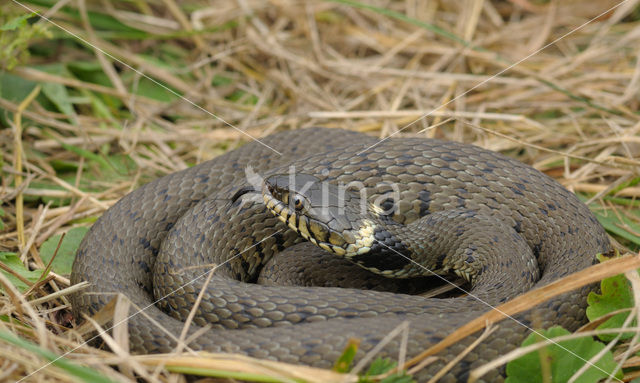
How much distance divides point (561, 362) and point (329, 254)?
68.4 inches

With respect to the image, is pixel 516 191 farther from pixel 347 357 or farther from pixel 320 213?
pixel 347 357

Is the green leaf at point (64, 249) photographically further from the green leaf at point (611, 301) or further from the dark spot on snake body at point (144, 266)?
the green leaf at point (611, 301)

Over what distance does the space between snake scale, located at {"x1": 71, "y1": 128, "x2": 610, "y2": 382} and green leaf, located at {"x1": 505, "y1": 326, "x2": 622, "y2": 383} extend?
14 centimetres

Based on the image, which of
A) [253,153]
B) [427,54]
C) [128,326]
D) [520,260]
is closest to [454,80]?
[427,54]

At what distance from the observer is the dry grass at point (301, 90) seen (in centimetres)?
478

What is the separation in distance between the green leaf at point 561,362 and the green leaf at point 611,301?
24cm

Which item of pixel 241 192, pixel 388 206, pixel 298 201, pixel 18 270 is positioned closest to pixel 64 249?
pixel 18 270

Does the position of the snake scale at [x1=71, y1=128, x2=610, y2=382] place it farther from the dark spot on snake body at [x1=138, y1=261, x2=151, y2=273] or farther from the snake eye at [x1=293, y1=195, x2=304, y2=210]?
the snake eye at [x1=293, y1=195, x2=304, y2=210]

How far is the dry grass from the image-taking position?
4.78 metres

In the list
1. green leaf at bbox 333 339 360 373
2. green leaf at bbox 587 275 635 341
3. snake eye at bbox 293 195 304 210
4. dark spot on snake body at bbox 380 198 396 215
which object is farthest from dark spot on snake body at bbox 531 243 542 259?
green leaf at bbox 333 339 360 373

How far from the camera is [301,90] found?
6215mm

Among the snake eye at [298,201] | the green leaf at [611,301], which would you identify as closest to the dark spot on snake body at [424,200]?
the snake eye at [298,201]

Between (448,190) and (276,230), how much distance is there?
1.24 metres

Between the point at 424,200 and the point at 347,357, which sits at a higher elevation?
the point at 424,200
